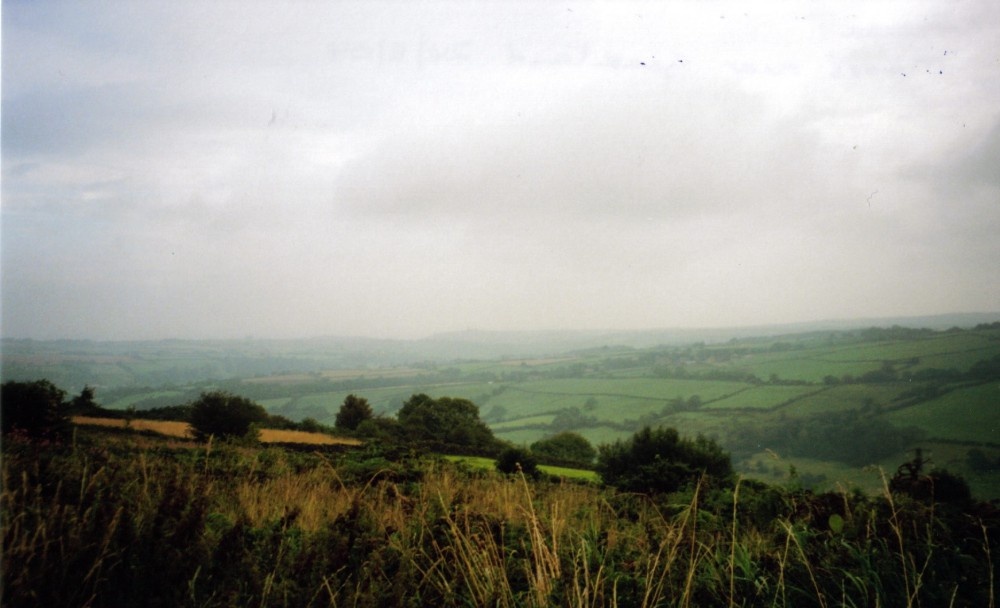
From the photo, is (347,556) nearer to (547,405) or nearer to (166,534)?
(166,534)

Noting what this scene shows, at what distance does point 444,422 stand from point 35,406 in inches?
1070

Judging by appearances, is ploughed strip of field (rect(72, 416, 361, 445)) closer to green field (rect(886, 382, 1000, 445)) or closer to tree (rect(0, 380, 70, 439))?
tree (rect(0, 380, 70, 439))

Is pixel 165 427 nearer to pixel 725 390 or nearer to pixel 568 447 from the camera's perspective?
pixel 568 447

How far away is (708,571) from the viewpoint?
363 cm

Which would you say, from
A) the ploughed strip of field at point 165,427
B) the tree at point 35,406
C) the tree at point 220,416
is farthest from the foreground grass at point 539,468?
the tree at point 35,406

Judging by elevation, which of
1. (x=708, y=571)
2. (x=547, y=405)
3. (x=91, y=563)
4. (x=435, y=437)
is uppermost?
(x=91, y=563)

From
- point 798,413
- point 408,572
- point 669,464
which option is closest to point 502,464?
point 669,464

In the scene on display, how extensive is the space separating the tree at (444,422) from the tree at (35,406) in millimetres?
22379

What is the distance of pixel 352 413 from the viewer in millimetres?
34719

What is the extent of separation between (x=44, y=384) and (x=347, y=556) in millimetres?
11663

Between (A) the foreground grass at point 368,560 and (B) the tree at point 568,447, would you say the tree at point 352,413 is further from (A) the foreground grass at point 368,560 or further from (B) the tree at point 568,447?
(A) the foreground grass at point 368,560

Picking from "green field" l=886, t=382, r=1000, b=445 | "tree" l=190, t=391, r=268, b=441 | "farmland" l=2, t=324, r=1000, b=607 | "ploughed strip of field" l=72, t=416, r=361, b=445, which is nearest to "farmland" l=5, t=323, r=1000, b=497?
"green field" l=886, t=382, r=1000, b=445

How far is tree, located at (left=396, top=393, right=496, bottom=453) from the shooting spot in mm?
33438

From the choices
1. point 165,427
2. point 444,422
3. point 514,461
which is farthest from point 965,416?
point 165,427
